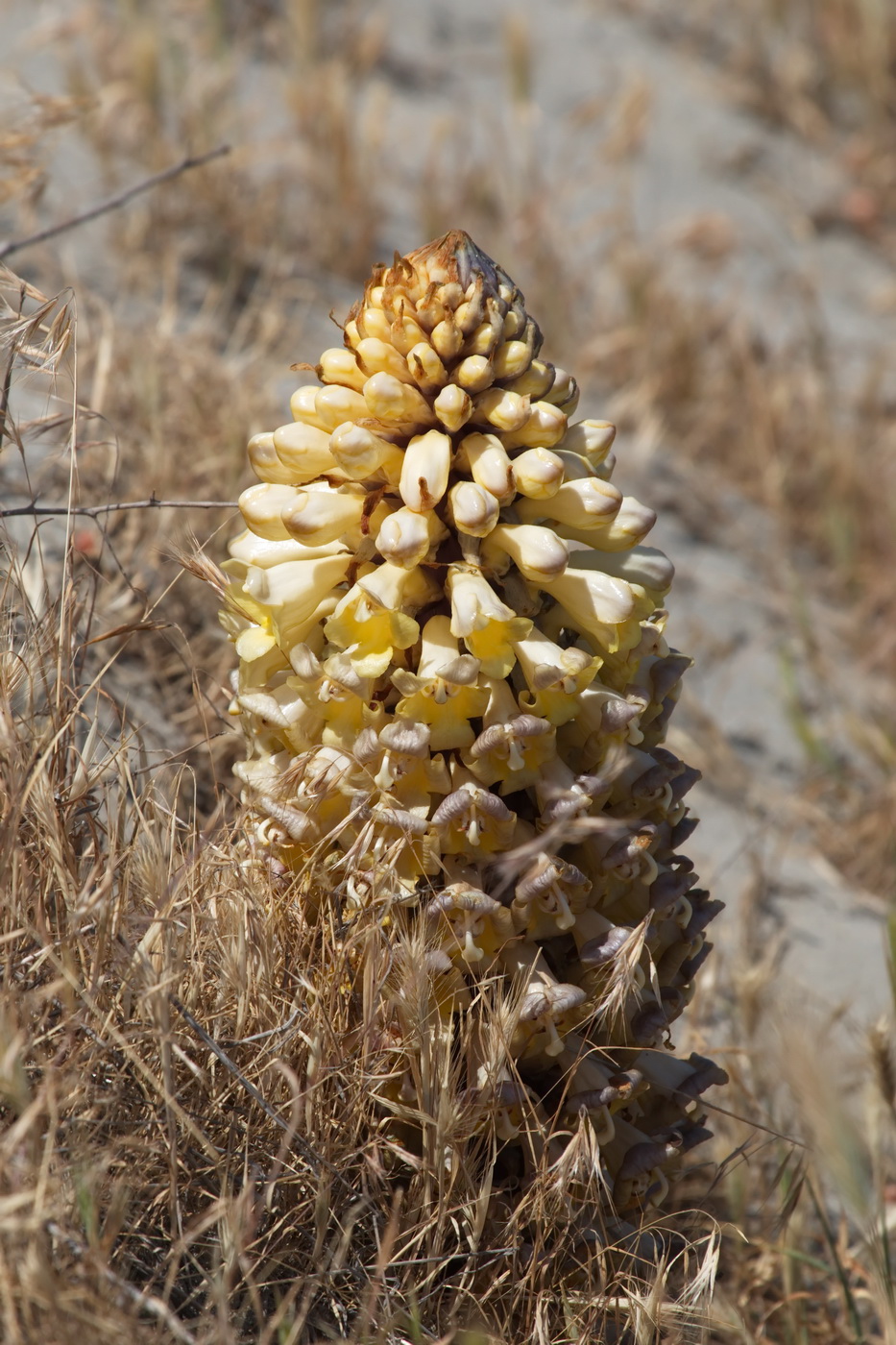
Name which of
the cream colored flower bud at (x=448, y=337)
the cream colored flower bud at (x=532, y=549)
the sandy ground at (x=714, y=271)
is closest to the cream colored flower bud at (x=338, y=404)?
the cream colored flower bud at (x=448, y=337)

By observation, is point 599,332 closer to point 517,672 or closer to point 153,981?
point 517,672

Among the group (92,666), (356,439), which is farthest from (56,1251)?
(92,666)

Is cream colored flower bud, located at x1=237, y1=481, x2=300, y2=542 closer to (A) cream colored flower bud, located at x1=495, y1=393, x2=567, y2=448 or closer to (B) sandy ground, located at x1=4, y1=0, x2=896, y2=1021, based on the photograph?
(A) cream colored flower bud, located at x1=495, y1=393, x2=567, y2=448

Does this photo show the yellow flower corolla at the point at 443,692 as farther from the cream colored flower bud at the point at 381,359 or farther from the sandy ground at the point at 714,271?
the sandy ground at the point at 714,271

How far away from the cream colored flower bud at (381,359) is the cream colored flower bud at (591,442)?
8.9 inches

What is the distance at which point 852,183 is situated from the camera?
712 cm

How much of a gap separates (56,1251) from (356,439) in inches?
36.1

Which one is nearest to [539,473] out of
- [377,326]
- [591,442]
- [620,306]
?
[591,442]

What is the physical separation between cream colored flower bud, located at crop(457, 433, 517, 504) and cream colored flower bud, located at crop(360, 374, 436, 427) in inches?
2.5

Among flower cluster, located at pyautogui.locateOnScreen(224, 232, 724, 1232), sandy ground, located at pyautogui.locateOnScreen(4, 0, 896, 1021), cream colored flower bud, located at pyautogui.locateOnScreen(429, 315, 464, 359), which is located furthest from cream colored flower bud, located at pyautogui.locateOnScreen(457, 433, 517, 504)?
sandy ground, located at pyautogui.locateOnScreen(4, 0, 896, 1021)

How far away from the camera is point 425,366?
140 centimetres

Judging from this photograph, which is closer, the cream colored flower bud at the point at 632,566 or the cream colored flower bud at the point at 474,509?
the cream colored flower bud at the point at 474,509

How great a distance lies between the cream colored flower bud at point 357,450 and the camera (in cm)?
136

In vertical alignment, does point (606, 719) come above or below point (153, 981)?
above
